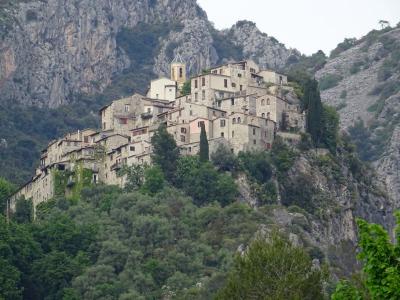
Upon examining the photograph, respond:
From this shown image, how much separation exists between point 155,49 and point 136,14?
6.15 meters

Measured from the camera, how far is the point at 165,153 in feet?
349

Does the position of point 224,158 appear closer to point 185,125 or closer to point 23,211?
point 185,125

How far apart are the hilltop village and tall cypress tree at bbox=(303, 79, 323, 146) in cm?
69

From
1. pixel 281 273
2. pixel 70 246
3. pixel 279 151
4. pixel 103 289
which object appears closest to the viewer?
pixel 281 273

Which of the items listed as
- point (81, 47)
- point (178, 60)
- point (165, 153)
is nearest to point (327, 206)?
point (165, 153)

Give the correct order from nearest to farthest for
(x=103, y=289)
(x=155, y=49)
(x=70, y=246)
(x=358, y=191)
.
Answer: (x=103, y=289), (x=70, y=246), (x=358, y=191), (x=155, y=49)

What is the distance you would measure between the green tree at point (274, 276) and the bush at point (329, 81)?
425 ft

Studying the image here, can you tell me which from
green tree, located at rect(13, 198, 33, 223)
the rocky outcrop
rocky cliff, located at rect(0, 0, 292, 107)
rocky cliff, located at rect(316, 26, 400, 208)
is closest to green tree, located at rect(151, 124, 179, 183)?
the rocky outcrop

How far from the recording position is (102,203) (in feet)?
342

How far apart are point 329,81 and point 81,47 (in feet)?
107

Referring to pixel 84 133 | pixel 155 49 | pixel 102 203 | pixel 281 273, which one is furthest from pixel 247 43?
pixel 281 273

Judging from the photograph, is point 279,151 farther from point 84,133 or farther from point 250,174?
point 84,133

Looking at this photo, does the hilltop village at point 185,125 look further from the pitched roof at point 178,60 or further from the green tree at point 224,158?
the pitched roof at point 178,60

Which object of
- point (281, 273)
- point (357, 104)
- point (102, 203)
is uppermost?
point (357, 104)
